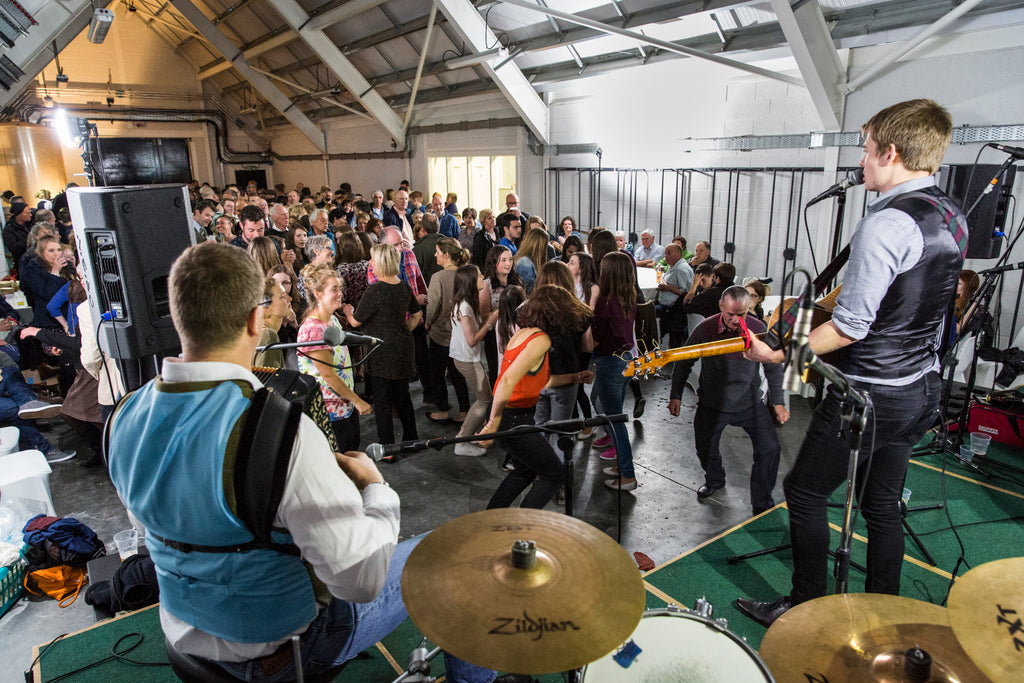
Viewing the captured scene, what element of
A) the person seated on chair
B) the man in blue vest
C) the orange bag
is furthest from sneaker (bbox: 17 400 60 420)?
the man in blue vest

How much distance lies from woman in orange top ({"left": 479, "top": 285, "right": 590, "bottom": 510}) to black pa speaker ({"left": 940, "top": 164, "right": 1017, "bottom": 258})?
317 centimetres

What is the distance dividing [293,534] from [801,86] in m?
7.06

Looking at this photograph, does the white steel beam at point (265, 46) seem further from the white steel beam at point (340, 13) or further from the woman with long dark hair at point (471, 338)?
the woman with long dark hair at point (471, 338)

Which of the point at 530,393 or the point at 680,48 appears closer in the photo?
the point at 530,393

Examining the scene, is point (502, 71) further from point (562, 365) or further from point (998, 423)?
point (998, 423)

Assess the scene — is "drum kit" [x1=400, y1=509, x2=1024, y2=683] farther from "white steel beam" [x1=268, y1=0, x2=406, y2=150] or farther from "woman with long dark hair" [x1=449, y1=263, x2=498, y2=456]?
"white steel beam" [x1=268, y1=0, x2=406, y2=150]

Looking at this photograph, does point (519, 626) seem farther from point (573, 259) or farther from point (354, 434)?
point (573, 259)

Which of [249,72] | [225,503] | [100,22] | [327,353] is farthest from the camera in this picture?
[249,72]

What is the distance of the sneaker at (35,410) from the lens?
14.8ft

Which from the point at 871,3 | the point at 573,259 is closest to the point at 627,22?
the point at 871,3

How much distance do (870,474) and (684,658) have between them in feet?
3.67

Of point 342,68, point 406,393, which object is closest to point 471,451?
point 406,393

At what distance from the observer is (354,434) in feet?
12.8

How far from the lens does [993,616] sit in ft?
4.44
